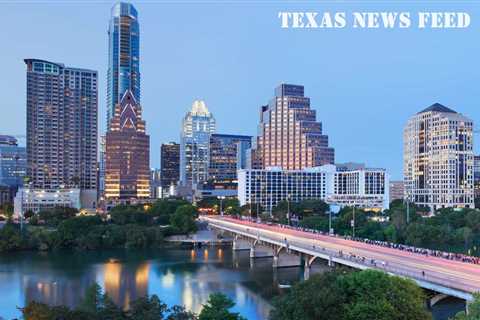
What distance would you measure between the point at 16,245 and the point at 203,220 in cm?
→ 4893

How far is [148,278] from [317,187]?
5091 inches

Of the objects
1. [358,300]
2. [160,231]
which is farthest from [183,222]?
[358,300]

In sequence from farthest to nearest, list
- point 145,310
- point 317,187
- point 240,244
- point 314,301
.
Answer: point 317,187, point 240,244, point 145,310, point 314,301

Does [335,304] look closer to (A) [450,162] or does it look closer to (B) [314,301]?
(B) [314,301]

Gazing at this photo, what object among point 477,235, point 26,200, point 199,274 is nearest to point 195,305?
point 199,274

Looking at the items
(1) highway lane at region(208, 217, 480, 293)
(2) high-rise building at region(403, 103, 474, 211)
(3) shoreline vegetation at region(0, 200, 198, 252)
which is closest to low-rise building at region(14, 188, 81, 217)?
(3) shoreline vegetation at region(0, 200, 198, 252)

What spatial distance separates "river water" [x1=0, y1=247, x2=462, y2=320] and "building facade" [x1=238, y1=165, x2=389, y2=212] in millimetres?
87815

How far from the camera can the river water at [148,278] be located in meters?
→ 56.7

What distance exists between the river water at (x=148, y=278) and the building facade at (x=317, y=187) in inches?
3457

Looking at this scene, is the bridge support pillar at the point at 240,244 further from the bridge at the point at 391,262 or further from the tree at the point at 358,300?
the tree at the point at 358,300

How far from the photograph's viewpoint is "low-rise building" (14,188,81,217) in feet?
534

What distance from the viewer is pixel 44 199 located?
554 ft

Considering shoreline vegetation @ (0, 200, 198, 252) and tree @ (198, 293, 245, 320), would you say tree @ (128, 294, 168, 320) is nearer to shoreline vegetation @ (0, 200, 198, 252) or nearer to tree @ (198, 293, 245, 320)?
tree @ (198, 293, 245, 320)

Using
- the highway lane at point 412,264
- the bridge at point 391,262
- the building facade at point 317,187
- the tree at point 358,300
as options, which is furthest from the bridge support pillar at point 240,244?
the building facade at point 317,187
